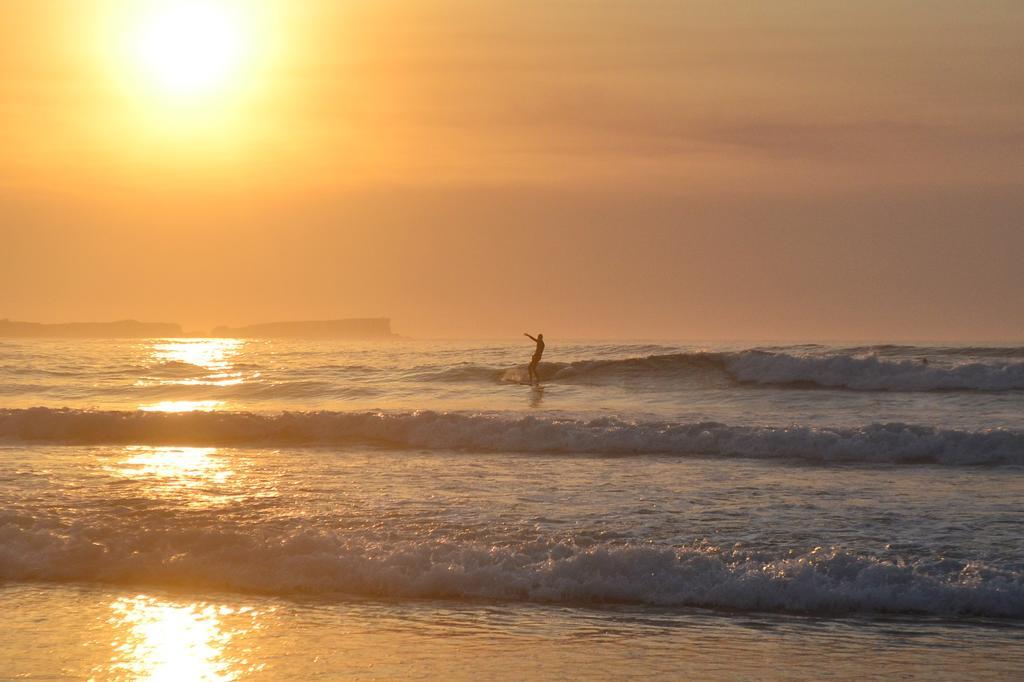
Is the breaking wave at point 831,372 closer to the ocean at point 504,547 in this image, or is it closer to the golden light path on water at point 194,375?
the ocean at point 504,547

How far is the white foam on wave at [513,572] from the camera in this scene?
364 inches

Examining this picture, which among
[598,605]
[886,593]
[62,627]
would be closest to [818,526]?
[886,593]

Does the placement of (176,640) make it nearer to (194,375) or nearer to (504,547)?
(504,547)

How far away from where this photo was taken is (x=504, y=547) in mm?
10391

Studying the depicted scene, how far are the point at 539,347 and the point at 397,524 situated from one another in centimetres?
2400

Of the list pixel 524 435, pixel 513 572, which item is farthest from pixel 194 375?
pixel 513 572

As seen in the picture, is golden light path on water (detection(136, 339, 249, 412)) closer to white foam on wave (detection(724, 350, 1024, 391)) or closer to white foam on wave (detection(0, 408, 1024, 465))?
white foam on wave (detection(0, 408, 1024, 465))

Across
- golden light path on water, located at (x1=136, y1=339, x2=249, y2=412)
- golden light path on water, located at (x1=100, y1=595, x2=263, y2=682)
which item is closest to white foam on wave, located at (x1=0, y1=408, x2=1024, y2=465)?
golden light path on water, located at (x1=136, y1=339, x2=249, y2=412)

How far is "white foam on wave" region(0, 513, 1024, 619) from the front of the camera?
30.3ft

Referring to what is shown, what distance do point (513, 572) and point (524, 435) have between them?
10501 millimetres

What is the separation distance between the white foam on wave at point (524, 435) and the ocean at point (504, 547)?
0.07 m

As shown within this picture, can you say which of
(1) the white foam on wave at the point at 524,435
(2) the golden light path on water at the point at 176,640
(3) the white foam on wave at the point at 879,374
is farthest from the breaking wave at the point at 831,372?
(2) the golden light path on water at the point at 176,640

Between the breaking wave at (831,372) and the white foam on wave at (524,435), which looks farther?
the breaking wave at (831,372)

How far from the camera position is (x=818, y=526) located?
460 inches
